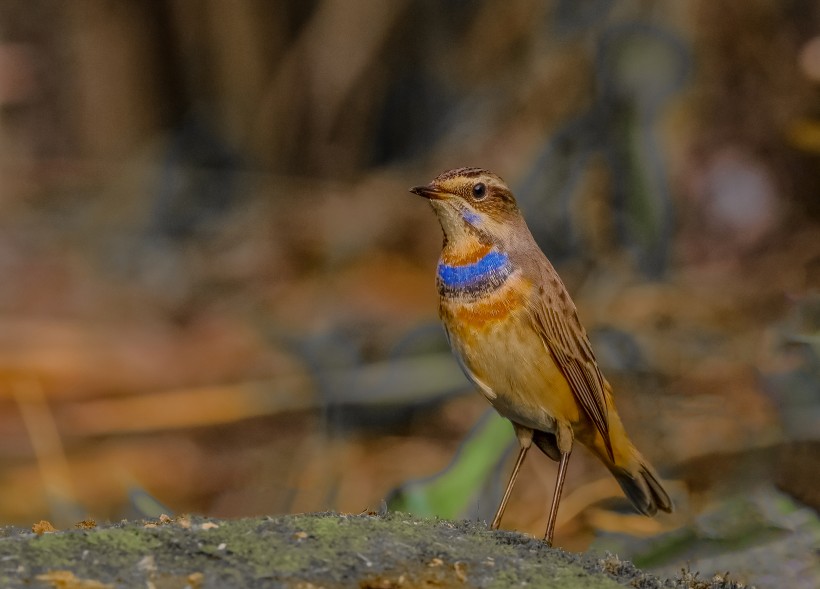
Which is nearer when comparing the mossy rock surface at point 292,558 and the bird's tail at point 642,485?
the mossy rock surface at point 292,558

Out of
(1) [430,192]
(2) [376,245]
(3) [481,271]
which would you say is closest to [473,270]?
(3) [481,271]

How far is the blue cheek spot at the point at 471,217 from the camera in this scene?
451cm

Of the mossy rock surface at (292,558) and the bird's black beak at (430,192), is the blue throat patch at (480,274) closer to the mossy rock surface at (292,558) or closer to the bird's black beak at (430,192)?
the bird's black beak at (430,192)

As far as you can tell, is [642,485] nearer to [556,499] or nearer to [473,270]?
[556,499]

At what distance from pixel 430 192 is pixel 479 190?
0.18 m

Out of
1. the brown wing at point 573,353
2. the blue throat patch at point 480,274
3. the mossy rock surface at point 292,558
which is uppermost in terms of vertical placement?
the blue throat patch at point 480,274

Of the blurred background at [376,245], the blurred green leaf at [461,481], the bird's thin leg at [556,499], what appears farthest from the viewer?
the blurred background at [376,245]

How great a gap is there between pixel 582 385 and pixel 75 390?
4.39 m

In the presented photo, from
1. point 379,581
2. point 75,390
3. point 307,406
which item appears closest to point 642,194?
point 307,406

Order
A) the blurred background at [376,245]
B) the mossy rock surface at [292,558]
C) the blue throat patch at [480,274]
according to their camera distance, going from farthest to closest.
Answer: the blurred background at [376,245], the blue throat patch at [480,274], the mossy rock surface at [292,558]

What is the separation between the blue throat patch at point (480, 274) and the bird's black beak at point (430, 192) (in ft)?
0.74

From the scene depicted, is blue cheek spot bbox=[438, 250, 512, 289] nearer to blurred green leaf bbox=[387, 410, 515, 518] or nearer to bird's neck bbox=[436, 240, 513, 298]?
bird's neck bbox=[436, 240, 513, 298]

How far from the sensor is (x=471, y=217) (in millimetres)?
4512

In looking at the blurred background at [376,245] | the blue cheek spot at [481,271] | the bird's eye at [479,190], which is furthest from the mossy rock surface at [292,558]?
the blurred background at [376,245]
